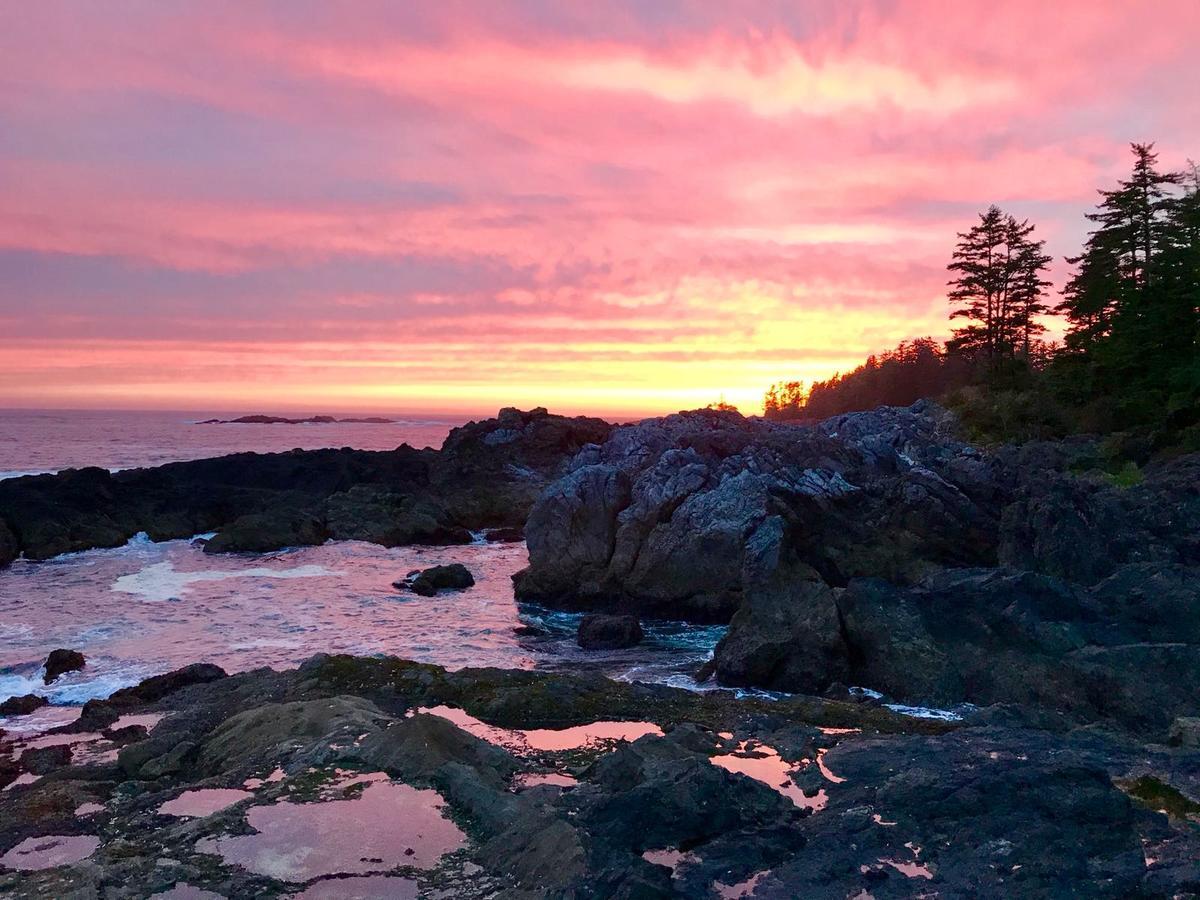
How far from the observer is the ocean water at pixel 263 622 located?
76.2ft

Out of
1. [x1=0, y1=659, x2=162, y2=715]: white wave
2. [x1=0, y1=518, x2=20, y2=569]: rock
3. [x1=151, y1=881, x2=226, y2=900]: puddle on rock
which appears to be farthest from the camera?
[x1=0, y1=518, x2=20, y2=569]: rock

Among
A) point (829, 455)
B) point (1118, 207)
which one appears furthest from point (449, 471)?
point (1118, 207)

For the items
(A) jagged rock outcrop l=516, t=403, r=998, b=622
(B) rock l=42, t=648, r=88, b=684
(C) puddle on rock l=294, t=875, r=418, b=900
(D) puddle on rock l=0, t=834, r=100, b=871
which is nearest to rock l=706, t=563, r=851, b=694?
(A) jagged rock outcrop l=516, t=403, r=998, b=622

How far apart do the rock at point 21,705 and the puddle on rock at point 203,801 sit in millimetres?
9477

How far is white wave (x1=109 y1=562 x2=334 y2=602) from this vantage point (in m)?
33.8

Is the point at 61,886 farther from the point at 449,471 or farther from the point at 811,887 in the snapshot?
the point at 449,471

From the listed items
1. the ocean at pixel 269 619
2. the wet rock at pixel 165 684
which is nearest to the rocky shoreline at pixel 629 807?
the wet rock at pixel 165 684

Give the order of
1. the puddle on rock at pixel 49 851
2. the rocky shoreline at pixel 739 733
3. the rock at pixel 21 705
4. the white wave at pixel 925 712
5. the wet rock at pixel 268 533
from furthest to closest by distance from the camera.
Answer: the wet rock at pixel 268 533, the rock at pixel 21 705, the white wave at pixel 925 712, the puddle on rock at pixel 49 851, the rocky shoreline at pixel 739 733

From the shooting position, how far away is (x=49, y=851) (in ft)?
34.8

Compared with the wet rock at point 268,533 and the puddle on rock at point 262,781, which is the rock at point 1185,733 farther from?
the wet rock at point 268,533

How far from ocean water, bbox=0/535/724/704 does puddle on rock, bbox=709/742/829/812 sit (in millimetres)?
7326

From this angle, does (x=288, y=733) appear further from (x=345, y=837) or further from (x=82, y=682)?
(x=82, y=682)

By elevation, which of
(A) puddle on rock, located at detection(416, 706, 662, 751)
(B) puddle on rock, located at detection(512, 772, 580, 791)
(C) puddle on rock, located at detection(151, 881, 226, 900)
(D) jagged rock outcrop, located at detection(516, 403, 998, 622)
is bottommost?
(A) puddle on rock, located at detection(416, 706, 662, 751)

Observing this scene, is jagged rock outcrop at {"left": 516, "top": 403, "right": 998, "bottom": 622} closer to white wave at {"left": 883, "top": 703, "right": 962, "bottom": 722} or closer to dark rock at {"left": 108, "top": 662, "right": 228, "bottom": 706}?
white wave at {"left": 883, "top": 703, "right": 962, "bottom": 722}
